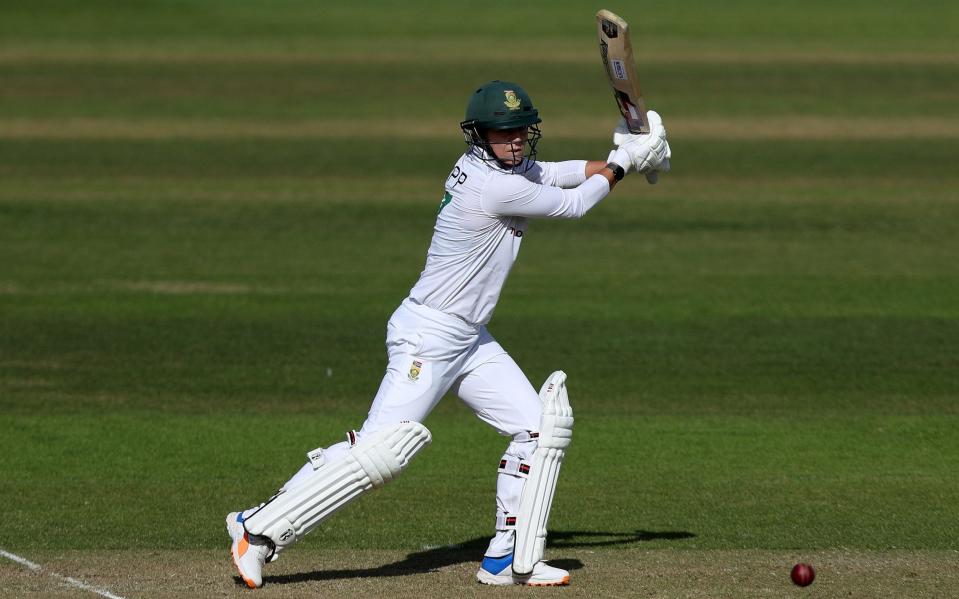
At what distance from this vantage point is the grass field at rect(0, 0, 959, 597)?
7.41m

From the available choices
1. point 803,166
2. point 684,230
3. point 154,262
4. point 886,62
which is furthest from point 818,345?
point 886,62

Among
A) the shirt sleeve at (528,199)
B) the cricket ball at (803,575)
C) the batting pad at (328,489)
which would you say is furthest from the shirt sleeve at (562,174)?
the cricket ball at (803,575)

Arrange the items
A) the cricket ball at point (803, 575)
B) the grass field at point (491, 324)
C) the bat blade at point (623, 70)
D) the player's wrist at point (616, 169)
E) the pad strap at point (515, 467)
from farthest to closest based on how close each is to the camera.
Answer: the grass field at point (491, 324), the bat blade at point (623, 70), the player's wrist at point (616, 169), the pad strap at point (515, 467), the cricket ball at point (803, 575)

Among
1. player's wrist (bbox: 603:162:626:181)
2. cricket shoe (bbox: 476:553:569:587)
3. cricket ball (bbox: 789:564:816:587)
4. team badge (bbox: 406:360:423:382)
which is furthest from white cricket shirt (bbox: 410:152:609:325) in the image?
cricket ball (bbox: 789:564:816:587)

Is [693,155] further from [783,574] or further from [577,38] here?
[783,574]

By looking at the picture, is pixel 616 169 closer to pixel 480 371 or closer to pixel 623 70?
pixel 623 70

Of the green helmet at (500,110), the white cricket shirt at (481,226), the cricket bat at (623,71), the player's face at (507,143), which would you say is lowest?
the white cricket shirt at (481,226)

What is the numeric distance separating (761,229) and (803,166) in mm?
4215

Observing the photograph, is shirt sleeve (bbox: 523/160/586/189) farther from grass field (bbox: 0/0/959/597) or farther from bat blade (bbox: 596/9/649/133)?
grass field (bbox: 0/0/959/597)

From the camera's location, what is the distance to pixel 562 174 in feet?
23.5

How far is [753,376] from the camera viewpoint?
442 inches

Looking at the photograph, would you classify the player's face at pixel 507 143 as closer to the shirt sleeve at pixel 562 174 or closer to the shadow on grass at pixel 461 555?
the shirt sleeve at pixel 562 174

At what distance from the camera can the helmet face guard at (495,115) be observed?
6602 mm

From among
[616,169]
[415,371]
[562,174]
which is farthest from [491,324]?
[415,371]
